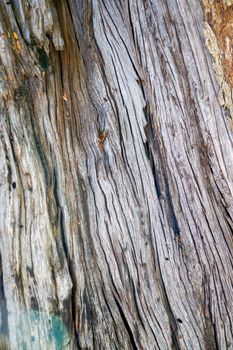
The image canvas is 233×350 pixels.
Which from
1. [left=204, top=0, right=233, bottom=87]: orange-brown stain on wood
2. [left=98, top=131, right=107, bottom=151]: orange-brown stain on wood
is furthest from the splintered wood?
[left=98, top=131, right=107, bottom=151]: orange-brown stain on wood

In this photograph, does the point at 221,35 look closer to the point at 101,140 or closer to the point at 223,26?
the point at 223,26

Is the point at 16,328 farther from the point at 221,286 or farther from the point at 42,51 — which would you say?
the point at 42,51

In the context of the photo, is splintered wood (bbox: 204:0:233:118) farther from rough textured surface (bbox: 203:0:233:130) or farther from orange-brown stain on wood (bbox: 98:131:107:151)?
orange-brown stain on wood (bbox: 98:131:107:151)

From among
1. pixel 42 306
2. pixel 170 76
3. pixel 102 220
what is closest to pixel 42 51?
pixel 170 76

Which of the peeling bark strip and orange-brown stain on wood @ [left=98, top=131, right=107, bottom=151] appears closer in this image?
the peeling bark strip

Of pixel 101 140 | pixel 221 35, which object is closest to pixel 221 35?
pixel 221 35

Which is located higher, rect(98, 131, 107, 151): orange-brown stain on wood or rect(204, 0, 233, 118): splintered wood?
Answer: rect(204, 0, 233, 118): splintered wood

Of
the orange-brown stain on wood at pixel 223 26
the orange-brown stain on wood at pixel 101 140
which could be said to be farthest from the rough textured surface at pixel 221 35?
the orange-brown stain on wood at pixel 101 140

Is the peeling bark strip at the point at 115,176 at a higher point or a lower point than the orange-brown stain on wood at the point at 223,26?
lower

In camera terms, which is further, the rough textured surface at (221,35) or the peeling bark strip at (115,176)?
the rough textured surface at (221,35)

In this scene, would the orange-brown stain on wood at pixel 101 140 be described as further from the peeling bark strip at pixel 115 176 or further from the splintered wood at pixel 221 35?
→ the splintered wood at pixel 221 35
